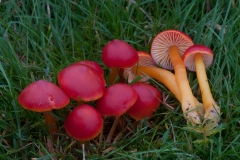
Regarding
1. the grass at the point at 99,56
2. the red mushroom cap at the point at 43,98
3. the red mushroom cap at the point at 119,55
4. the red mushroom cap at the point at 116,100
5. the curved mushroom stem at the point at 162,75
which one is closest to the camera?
the red mushroom cap at the point at 43,98

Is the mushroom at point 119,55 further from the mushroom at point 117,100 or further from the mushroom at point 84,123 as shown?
the mushroom at point 84,123

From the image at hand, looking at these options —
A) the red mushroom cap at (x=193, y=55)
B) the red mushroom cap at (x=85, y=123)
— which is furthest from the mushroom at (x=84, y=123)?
the red mushroom cap at (x=193, y=55)

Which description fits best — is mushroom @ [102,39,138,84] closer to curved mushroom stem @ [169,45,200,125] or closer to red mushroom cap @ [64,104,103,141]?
curved mushroom stem @ [169,45,200,125]

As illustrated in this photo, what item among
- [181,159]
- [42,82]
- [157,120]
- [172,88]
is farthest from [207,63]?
[42,82]

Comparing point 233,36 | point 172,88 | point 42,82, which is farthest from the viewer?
point 233,36

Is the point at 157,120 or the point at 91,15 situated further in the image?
the point at 91,15

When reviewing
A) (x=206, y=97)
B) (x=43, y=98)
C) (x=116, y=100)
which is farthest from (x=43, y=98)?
(x=206, y=97)

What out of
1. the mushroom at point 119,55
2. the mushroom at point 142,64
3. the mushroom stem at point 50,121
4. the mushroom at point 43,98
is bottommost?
the mushroom stem at point 50,121

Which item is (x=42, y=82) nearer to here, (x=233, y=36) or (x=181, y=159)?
(x=181, y=159)
